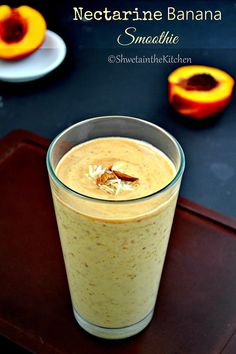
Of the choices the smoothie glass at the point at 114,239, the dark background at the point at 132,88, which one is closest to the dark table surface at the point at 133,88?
the dark background at the point at 132,88

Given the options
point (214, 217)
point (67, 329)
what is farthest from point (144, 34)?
point (67, 329)

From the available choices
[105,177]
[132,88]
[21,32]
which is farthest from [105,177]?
[21,32]

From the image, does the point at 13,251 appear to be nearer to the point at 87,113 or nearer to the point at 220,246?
the point at 220,246

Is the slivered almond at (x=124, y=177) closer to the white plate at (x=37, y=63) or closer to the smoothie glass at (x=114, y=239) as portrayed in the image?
the smoothie glass at (x=114, y=239)

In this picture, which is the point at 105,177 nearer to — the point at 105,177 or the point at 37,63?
the point at 105,177

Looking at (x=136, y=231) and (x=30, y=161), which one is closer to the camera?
(x=136, y=231)

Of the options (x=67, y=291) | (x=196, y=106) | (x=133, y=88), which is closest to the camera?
(x=67, y=291)

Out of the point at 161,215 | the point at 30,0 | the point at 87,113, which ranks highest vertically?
the point at 161,215
